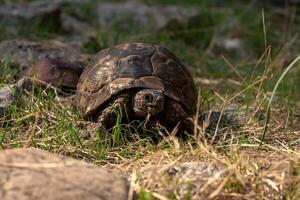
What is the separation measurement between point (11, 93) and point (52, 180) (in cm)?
163

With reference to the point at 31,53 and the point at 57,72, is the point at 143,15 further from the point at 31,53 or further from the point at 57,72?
the point at 57,72

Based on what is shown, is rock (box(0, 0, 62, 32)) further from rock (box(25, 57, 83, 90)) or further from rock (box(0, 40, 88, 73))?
rock (box(25, 57, 83, 90))

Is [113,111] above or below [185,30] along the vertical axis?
above

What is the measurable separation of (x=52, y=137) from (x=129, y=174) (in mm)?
587

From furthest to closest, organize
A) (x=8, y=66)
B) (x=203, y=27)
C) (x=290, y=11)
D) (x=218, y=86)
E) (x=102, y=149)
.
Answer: (x=290, y=11) → (x=203, y=27) → (x=218, y=86) → (x=8, y=66) → (x=102, y=149)

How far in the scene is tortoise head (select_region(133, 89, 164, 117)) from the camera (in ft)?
11.2

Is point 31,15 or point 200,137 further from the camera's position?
point 31,15

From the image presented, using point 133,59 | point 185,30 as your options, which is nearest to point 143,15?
point 185,30

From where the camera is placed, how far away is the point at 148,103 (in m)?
3.42

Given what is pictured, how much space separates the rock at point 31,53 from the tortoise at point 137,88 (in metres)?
0.85

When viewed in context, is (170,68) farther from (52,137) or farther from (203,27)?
(203,27)

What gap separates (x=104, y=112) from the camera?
138 inches

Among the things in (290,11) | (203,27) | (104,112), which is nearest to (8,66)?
(104,112)

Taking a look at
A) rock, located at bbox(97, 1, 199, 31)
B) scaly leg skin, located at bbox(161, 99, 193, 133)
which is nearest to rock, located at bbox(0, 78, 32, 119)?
scaly leg skin, located at bbox(161, 99, 193, 133)
